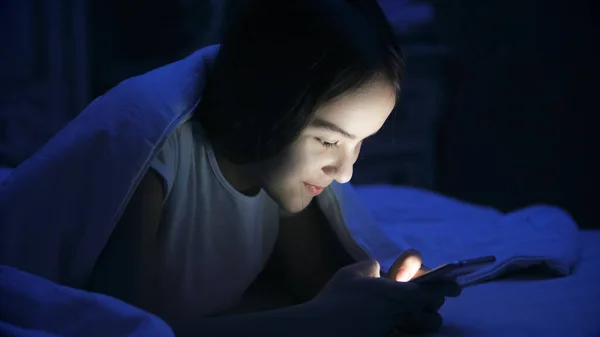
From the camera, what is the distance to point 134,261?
783 millimetres

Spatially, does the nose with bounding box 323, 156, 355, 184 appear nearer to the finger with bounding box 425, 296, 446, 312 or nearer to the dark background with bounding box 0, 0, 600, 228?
the finger with bounding box 425, 296, 446, 312

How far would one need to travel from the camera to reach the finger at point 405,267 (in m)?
0.91

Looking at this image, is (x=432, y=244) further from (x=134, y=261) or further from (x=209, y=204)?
(x=134, y=261)

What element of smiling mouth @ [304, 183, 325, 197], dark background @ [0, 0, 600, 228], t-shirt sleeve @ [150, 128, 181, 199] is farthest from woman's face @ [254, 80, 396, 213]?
dark background @ [0, 0, 600, 228]

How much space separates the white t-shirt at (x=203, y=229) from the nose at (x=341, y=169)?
0.18 meters

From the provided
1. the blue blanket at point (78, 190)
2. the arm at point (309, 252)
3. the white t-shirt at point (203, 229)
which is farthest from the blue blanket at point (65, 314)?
the arm at point (309, 252)

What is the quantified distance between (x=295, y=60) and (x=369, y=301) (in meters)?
0.30

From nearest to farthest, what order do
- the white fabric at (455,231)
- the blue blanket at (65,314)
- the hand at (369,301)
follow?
1. the blue blanket at (65,314)
2. the hand at (369,301)
3. the white fabric at (455,231)

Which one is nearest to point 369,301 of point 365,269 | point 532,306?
point 365,269

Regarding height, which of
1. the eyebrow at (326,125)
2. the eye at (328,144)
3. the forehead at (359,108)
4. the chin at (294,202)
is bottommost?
the chin at (294,202)

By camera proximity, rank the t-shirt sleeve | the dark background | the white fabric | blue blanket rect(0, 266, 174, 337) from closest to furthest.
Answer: blue blanket rect(0, 266, 174, 337) < the t-shirt sleeve < the white fabric < the dark background

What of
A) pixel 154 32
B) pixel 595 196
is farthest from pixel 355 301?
pixel 595 196

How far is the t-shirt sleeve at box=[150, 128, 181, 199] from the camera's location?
0.83m

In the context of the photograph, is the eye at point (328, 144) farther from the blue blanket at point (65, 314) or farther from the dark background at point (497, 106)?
the dark background at point (497, 106)
